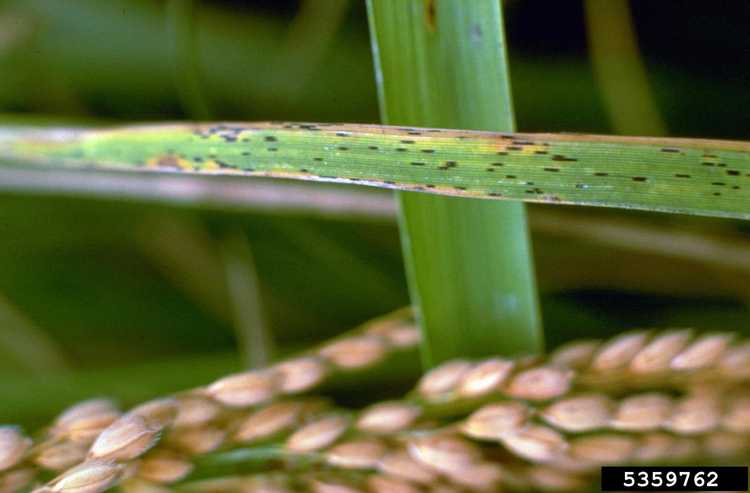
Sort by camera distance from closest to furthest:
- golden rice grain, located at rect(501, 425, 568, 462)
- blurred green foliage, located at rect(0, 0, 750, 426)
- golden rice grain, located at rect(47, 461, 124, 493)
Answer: golden rice grain, located at rect(47, 461, 124, 493), golden rice grain, located at rect(501, 425, 568, 462), blurred green foliage, located at rect(0, 0, 750, 426)

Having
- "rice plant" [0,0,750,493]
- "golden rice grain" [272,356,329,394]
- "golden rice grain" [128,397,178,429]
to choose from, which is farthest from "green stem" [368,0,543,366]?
"golden rice grain" [128,397,178,429]

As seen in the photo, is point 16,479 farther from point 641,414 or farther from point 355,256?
point 355,256

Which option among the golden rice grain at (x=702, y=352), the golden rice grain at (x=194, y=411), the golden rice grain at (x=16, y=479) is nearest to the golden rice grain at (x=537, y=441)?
the golden rice grain at (x=702, y=352)

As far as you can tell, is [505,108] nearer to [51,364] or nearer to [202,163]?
[202,163]

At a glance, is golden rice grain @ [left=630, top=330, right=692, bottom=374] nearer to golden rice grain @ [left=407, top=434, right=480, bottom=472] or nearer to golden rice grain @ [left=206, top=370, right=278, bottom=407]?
golden rice grain @ [left=407, top=434, right=480, bottom=472]

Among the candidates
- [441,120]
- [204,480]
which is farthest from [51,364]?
[441,120]

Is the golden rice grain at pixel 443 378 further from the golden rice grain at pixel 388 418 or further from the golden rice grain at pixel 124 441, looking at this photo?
the golden rice grain at pixel 124 441
